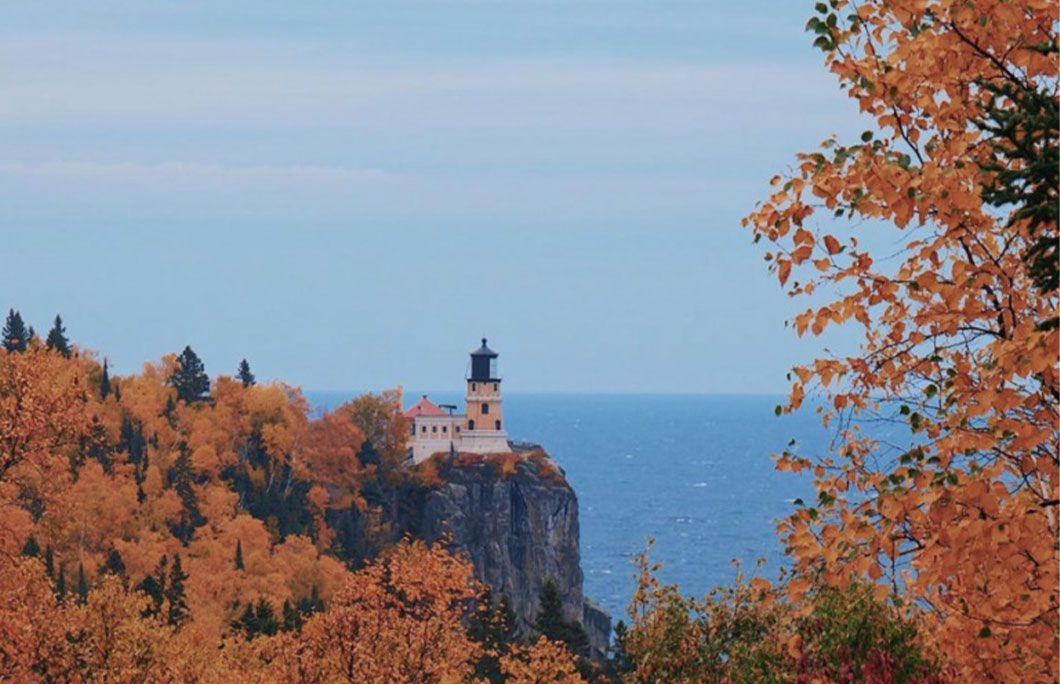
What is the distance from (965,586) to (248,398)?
481 ft

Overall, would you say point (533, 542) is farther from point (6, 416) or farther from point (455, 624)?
point (6, 416)

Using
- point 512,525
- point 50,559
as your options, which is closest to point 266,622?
point 50,559

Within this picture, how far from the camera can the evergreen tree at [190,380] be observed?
158 metres

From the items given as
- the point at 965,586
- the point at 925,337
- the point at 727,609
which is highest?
the point at 925,337

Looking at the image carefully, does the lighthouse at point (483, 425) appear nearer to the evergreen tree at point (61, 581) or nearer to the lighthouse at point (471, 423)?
the lighthouse at point (471, 423)

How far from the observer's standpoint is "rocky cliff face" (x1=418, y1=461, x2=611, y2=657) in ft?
487

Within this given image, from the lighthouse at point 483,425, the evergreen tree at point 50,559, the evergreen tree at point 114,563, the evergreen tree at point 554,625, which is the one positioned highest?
the lighthouse at point 483,425

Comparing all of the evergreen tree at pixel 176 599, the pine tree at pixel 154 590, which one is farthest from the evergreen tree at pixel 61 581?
the evergreen tree at pixel 176 599

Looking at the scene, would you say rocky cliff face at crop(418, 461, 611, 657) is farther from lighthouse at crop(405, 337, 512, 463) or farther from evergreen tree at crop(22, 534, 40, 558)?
evergreen tree at crop(22, 534, 40, 558)

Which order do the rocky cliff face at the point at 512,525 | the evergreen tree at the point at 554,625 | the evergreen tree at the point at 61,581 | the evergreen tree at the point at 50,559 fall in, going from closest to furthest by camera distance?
1. the evergreen tree at the point at 554,625
2. the evergreen tree at the point at 61,581
3. the evergreen tree at the point at 50,559
4. the rocky cliff face at the point at 512,525

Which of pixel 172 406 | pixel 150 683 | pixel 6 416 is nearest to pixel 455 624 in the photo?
pixel 150 683

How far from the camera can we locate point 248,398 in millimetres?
155625

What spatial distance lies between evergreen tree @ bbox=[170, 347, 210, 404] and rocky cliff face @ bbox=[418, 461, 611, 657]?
87.8 ft

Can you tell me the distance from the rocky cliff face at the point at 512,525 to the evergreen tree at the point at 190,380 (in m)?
26.8
